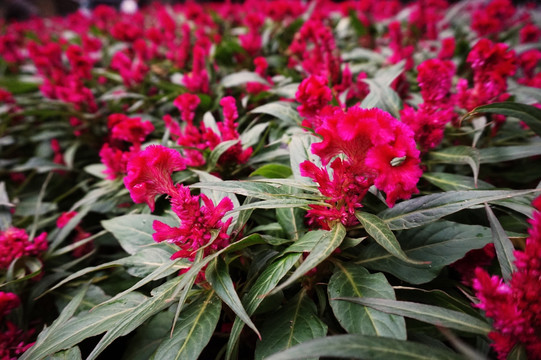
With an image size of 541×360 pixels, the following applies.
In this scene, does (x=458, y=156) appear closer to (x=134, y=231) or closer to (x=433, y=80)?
(x=433, y=80)

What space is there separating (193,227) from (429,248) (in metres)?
0.63

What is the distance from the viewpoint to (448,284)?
92 centimetres

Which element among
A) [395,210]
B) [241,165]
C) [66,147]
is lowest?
[66,147]

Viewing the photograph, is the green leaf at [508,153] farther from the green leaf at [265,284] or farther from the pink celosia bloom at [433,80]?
the green leaf at [265,284]

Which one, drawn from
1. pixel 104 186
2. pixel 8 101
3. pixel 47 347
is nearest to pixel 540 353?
pixel 47 347

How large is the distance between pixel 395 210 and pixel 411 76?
144 centimetres

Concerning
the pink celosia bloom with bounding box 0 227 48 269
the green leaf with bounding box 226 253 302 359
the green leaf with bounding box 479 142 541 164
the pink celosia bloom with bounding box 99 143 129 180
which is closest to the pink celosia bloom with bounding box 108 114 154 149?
the pink celosia bloom with bounding box 99 143 129 180

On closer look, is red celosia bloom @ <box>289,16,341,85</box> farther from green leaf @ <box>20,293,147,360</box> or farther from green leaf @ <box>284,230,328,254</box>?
green leaf @ <box>20,293,147,360</box>

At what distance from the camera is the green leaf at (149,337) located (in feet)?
3.22

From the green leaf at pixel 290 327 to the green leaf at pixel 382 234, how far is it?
268 mm

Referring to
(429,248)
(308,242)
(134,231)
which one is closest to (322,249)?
(308,242)

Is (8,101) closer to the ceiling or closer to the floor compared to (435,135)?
closer to the floor

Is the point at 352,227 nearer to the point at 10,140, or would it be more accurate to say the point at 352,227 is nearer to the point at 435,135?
the point at 435,135

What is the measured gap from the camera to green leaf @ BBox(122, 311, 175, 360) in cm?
98
